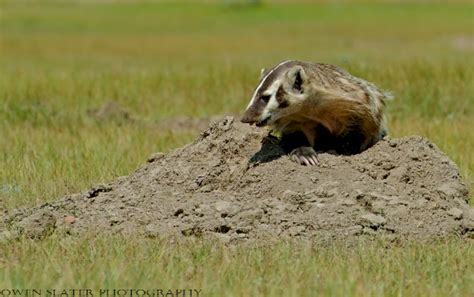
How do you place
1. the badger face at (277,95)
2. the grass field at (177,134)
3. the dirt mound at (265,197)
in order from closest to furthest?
the grass field at (177,134) < the dirt mound at (265,197) < the badger face at (277,95)

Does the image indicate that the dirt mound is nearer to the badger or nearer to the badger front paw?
the badger front paw

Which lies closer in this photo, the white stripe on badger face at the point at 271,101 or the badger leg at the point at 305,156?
the white stripe on badger face at the point at 271,101

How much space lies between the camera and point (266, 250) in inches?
292

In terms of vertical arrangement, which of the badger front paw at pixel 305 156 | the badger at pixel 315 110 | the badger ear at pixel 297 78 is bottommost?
the badger front paw at pixel 305 156

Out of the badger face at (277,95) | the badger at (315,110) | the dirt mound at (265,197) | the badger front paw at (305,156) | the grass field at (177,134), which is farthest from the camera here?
the badger front paw at (305,156)

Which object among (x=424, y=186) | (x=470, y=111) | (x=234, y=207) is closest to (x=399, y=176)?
(x=424, y=186)

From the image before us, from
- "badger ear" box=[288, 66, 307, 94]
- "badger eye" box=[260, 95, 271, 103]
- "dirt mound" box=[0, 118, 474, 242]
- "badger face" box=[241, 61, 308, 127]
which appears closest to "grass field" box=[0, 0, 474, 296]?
"dirt mound" box=[0, 118, 474, 242]

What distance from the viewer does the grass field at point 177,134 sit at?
6.48 m

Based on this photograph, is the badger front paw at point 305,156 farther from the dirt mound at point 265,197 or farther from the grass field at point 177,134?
the grass field at point 177,134

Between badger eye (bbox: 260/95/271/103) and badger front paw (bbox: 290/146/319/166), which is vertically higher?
badger eye (bbox: 260/95/271/103)

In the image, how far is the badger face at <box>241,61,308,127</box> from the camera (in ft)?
26.6

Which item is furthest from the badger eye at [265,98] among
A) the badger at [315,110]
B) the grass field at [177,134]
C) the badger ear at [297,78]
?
the grass field at [177,134]

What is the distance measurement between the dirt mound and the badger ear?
2.28ft

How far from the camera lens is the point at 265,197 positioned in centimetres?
841
